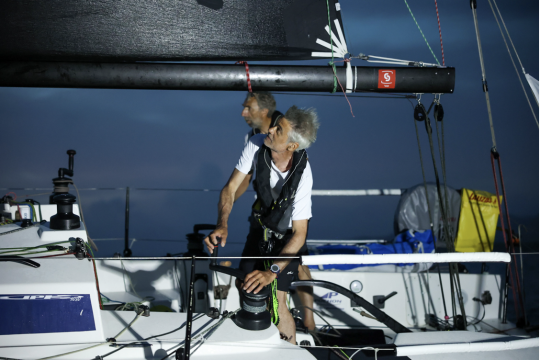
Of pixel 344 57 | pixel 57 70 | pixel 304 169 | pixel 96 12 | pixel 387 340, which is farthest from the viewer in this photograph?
pixel 387 340

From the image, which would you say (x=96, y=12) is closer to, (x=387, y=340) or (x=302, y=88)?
(x=302, y=88)

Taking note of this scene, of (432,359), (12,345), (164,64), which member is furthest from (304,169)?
(12,345)

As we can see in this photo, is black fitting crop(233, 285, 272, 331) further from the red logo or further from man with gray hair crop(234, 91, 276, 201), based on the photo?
man with gray hair crop(234, 91, 276, 201)

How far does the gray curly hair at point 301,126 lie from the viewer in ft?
7.16

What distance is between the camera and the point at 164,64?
1.79m

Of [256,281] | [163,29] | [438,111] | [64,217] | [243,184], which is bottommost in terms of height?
[256,281]

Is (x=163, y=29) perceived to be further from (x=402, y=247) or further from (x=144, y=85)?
(x=402, y=247)

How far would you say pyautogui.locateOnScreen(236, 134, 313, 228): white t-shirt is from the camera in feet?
7.30

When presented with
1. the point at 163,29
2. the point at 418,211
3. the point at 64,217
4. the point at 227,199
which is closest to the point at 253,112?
the point at 227,199

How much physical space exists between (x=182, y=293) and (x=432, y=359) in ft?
5.81

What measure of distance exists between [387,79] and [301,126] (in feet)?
1.56

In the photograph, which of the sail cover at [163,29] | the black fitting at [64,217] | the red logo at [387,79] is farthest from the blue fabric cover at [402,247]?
the black fitting at [64,217]

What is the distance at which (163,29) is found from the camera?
6.38 feet

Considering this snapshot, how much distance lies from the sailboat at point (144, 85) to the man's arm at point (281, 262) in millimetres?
156
